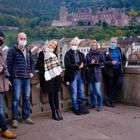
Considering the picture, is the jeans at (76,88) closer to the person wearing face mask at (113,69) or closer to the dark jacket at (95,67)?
the dark jacket at (95,67)

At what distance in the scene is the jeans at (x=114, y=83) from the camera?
22.7 feet

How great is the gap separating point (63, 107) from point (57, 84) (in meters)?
0.87

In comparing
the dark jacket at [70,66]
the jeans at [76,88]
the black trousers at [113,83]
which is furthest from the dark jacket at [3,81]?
the black trousers at [113,83]

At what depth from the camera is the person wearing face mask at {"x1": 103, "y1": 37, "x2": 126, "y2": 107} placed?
22.2 feet

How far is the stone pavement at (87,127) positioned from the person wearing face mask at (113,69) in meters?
0.63

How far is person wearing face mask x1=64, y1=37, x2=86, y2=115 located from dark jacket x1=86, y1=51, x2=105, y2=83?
0.73 ft

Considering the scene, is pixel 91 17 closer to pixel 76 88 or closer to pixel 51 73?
pixel 76 88

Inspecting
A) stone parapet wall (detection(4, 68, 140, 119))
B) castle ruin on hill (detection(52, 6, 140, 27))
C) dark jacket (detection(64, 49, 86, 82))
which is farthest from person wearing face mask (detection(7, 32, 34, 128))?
castle ruin on hill (detection(52, 6, 140, 27))

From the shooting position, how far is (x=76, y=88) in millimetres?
6234

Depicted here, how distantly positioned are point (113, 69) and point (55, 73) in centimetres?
162

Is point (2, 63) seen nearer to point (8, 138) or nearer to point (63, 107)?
point (8, 138)

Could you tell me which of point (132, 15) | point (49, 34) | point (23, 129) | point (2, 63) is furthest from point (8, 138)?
point (132, 15)

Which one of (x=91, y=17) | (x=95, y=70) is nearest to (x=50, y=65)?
(x=95, y=70)

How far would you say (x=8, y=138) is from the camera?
15.3 ft
